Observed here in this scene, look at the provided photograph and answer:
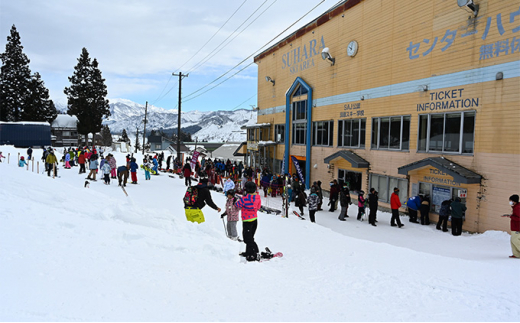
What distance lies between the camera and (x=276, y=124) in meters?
30.0

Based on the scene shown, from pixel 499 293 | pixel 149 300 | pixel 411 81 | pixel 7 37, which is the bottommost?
pixel 499 293

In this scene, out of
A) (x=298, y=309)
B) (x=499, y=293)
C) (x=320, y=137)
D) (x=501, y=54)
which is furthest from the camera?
(x=320, y=137)

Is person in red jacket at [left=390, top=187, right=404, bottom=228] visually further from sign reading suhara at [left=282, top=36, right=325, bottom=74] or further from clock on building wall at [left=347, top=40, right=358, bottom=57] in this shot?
sign reading suhara at [left=282, top=36, right=325, bottom=74]

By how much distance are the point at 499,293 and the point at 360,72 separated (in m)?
15.6

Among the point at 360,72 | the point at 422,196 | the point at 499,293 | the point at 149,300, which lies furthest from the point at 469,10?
the point at 149,300

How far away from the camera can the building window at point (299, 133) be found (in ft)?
83.6

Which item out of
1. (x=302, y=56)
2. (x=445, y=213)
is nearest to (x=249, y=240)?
(x=445, y=213)

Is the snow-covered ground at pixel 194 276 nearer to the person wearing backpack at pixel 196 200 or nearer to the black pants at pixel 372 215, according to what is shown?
the person wearing backpack at pixel 196 200

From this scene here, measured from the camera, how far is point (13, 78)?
50.8 metres

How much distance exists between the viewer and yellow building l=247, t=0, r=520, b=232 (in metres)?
12.1

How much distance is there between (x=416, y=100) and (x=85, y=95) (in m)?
51.3

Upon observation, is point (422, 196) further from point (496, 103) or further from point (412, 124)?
point (496, 103)

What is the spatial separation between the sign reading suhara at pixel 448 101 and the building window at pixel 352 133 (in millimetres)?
4257

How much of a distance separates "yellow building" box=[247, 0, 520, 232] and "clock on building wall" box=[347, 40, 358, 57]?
0.07m
